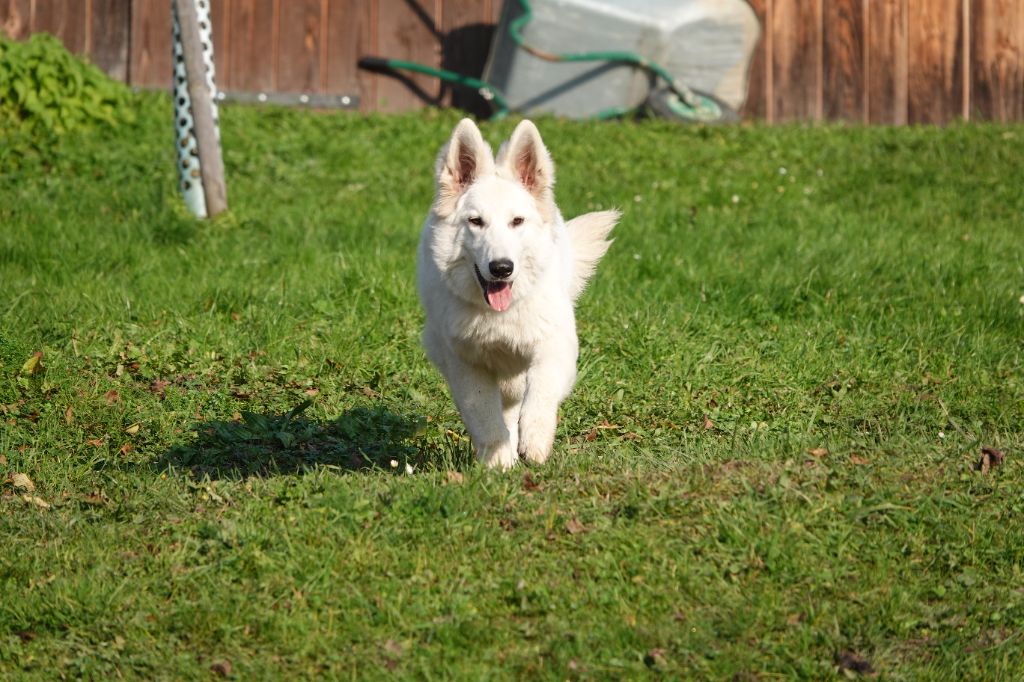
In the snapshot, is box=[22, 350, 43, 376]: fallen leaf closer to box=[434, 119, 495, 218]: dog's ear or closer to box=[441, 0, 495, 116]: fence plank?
box=[434, 119, 495, 218]: dog's ear

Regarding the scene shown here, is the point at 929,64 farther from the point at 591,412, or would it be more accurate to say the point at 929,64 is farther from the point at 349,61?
the point at 591,412

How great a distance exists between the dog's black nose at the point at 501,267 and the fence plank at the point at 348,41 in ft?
24.6

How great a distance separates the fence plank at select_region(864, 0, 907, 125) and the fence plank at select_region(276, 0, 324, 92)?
17.5ft

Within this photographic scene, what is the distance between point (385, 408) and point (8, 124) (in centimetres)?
542

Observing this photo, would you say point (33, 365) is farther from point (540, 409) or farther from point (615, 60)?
point (615, 60)

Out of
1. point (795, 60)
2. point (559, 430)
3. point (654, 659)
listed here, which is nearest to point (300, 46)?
point (795, 60)

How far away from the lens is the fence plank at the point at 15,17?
11266mm

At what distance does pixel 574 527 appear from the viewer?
14.6ft

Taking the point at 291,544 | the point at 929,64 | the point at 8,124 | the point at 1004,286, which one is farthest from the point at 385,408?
the point at 929,64

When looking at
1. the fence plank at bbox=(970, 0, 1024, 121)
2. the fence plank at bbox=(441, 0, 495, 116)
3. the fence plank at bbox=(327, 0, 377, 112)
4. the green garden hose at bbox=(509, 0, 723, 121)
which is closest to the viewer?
the green garden hose at bbox=(509, 0, 723, 121)

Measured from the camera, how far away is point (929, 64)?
41.3ft

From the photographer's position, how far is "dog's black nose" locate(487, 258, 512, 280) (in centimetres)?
495

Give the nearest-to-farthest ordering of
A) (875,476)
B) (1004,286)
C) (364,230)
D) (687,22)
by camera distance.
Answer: (875,476)
(1004,286)
(364,230)
(687,22)

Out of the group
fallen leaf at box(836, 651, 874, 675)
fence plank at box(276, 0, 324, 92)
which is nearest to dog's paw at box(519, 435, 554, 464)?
fallen leaf at box(836, 651, 874, 675)
